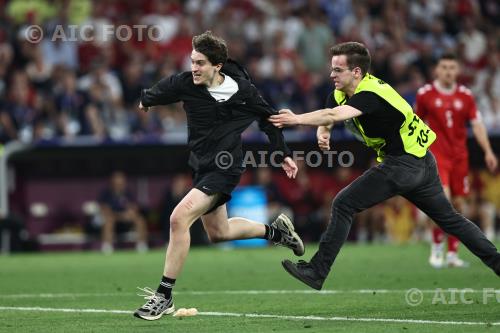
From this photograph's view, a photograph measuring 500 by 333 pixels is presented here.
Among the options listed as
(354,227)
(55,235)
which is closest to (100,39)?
(55,235)

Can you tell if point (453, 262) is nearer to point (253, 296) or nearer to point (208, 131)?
point (253, 296)

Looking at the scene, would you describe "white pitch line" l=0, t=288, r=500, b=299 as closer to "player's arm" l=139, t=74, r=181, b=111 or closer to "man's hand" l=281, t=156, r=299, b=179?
"man's hand" l=281, t=156, r=299, b=179

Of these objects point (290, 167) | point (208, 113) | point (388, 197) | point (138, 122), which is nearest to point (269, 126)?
point (290, 167)

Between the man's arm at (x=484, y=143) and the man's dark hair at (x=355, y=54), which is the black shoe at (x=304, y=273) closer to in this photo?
the man's dark hair at (x=355, y=54)

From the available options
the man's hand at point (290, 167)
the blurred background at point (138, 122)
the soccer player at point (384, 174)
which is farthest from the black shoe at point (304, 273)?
the blurred background at point (138, 122)

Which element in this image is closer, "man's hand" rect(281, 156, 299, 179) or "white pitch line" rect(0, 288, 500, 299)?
"man's hand" rect(281, 156, 299, 179)

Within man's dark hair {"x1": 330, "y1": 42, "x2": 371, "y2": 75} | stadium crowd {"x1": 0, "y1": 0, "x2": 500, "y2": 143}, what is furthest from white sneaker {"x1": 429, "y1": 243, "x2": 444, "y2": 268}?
stadium crowd {"x1": 0, "y1": 0, "x2": 500, "y2": 143}

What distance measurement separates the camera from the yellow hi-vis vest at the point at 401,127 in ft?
28.9

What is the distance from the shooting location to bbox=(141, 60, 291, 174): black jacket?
9.03 metres

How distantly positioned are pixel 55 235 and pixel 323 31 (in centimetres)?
677

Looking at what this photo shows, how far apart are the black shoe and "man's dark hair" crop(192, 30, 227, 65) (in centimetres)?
175

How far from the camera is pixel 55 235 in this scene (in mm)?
19500

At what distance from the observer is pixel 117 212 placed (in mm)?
19312

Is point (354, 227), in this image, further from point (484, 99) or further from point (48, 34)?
point (48, 34)
